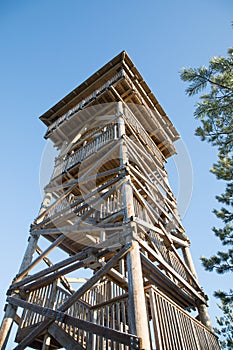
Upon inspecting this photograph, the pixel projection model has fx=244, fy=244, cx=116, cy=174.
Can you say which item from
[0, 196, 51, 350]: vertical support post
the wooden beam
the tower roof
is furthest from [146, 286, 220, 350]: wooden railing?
the tower roof

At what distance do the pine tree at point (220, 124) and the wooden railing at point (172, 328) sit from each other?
209 centimetres

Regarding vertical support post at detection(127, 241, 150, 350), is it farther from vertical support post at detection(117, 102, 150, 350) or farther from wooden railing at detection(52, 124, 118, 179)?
wooden railing at detection(52, 124, 118, 179)

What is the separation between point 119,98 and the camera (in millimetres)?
9891

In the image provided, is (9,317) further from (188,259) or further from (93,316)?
(188,259)

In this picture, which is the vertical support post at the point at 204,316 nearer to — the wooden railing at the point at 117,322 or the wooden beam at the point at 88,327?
the wooden railing at the point at 117,322

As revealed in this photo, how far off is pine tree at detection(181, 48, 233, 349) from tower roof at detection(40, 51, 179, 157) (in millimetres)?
4449

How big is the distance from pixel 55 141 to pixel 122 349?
9.40m

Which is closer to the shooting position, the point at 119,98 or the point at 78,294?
the point at 78,294

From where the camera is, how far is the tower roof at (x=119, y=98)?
33.6 feet

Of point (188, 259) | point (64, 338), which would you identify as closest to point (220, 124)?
point (188, 259)

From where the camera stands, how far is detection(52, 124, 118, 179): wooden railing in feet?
26.2

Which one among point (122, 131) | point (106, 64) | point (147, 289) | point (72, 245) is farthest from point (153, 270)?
point (106, 64)

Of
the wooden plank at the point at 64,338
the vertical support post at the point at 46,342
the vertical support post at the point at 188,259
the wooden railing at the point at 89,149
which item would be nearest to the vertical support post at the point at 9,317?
the vertical support post at the point at 46,342

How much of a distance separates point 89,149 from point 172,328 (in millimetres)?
5948
